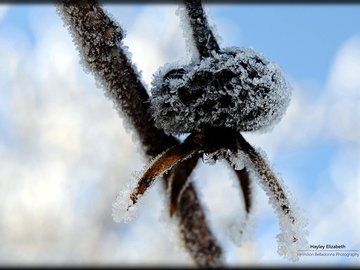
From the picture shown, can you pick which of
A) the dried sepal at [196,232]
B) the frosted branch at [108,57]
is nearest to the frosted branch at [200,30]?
the frosted branch at [108,57]

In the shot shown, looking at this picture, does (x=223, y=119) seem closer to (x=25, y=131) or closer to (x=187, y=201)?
(x=187, y=201)

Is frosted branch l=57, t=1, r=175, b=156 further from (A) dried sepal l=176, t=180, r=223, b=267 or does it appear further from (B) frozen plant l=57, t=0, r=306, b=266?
(A) dried sepal l=176, t=180, r=223, b=267

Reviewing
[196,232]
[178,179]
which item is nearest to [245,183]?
[178,179]

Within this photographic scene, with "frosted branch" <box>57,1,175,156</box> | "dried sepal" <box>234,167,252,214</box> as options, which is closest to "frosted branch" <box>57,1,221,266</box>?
"frosted branch" <box>57,1,175,156</box>

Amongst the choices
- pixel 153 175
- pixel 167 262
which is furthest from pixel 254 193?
pixel 167 262

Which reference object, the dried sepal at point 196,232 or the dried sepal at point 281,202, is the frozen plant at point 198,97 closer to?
the dried sepal at point 281,202

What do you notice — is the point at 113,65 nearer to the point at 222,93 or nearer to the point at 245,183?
the point at 222,93

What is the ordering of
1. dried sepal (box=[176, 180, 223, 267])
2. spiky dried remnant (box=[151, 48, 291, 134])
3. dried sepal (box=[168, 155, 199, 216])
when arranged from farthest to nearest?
dried sepal (box=[176, 180, 223, 267])
dried sepal (box=[168, 155, 199, 216])
spiky dried remnant (box=[151, 48, 291, 134])
